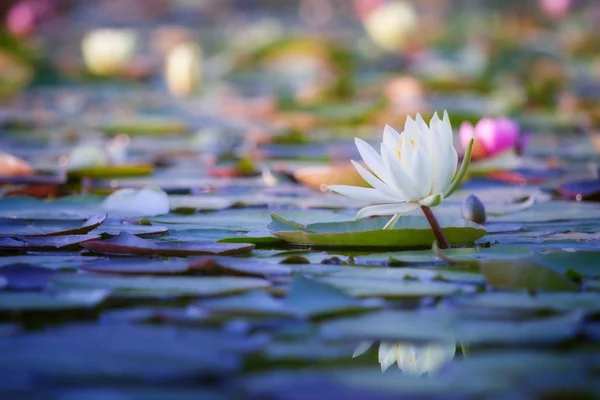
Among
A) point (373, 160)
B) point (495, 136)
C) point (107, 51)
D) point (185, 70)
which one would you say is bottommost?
point (373, 160)

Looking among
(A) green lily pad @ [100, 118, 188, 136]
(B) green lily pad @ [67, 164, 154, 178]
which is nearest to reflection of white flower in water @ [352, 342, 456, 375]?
(B) green lily pad @ [67, 164, 154, 178]

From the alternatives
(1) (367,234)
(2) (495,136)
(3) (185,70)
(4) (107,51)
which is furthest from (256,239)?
(4) (107,51)

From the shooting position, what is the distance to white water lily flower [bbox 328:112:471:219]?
124 cm

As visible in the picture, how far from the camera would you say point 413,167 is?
4.08 feet

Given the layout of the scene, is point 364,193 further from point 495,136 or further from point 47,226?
point 495,136

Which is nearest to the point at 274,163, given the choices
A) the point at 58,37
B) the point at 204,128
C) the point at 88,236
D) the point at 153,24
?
the point at 204,128

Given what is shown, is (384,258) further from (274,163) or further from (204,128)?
(204,128)

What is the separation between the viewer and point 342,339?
911 millimetres

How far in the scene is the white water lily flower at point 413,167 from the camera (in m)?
1.24

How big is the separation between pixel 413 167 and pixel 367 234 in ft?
0.51

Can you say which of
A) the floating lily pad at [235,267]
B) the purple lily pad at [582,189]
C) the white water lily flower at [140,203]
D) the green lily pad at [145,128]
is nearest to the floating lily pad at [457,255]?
the floating lily pad at [235,267]

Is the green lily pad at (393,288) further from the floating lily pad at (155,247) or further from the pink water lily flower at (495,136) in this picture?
the pink water lily flower at (495,136)

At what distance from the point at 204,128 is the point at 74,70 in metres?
2.26

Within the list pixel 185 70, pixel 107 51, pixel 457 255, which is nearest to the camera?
pixel 457 255
